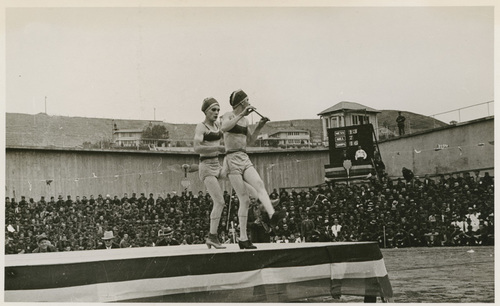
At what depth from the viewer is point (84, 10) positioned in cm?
742

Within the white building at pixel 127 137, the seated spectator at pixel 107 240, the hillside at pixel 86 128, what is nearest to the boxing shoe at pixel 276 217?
the seated spectator at pixel 107 240

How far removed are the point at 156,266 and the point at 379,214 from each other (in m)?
10.4

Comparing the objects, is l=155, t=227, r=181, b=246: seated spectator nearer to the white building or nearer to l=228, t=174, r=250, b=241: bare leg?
the white building

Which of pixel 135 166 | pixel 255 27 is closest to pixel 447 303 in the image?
pixel 255 27

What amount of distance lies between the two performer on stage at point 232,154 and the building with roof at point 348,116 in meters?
8.91

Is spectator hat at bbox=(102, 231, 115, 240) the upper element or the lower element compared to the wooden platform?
lower

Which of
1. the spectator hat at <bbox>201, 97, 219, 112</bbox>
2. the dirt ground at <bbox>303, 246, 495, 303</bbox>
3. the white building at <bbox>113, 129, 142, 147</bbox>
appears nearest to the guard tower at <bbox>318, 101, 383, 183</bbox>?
the dirt ground at <bbox>303, 246, 495, 303</bbox>

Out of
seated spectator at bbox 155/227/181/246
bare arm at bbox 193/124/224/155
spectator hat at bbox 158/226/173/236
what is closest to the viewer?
bare arm at bbox 193/124/224/155

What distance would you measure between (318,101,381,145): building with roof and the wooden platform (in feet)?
29.9

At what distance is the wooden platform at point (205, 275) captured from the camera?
186 inches

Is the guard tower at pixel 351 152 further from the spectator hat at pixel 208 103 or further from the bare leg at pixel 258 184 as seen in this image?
the bare leg at pixel 258 184

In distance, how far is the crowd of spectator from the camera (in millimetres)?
13453

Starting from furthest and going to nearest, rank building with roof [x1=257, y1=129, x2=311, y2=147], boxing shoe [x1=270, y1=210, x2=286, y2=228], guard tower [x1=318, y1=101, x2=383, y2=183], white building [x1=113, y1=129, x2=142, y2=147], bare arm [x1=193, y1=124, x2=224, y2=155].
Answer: building with roof [x1=257, y1=129, x2=311, y2=147]
guard tower [x1=318, y1=101, x2=383, y2=183]
white building [x1=113, y1=129, x2=142, y2=147]
bare arm [x1=193, y1=124, x2=224, y2=155]
boxing shoe [x1=270, y1=210, x2=286, y2=228]

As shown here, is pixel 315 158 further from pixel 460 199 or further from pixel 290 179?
pixel 460 199
